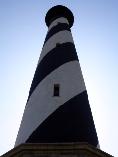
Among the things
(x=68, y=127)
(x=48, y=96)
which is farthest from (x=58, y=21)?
(x=68, y=127)

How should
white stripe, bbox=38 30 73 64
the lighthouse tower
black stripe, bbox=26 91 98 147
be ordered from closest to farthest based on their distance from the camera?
black stripe, bbox=26 91 98 147, the lighthouse tower, white stripe, bbox=38 30 73 64

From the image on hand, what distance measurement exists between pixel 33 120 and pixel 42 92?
87 centimetres

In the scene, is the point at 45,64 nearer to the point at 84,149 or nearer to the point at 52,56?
the point at 52,56

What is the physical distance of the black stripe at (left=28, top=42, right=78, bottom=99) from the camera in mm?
8961

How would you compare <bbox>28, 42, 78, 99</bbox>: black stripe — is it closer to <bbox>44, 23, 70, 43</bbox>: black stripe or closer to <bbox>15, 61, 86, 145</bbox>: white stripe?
<bbox>15, 61, 86, 145</bbox>: white stripe

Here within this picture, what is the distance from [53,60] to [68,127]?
2.44 meters

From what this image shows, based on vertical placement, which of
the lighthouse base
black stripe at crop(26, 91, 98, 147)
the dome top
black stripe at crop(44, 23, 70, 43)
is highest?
the dome top

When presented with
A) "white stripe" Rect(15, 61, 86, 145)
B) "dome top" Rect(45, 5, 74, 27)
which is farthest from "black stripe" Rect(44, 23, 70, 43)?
"white stripe" Rect(15, 61, 86, 145)

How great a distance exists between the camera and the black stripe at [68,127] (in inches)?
282

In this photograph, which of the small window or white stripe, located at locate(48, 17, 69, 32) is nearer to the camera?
the small window

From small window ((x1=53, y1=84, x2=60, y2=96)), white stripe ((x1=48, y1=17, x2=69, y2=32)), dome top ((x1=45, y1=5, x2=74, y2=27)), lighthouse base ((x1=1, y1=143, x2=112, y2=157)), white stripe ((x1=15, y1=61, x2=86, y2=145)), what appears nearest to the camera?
lighthouse base ((x1=1, y1=143, x2=112, y2=157))

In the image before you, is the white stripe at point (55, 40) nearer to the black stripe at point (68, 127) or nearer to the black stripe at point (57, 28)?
the black stripe at point (57, 28)

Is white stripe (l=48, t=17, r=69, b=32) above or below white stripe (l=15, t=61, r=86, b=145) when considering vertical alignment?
above

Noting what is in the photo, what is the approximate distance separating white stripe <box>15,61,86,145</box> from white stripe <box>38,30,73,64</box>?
101 cm
